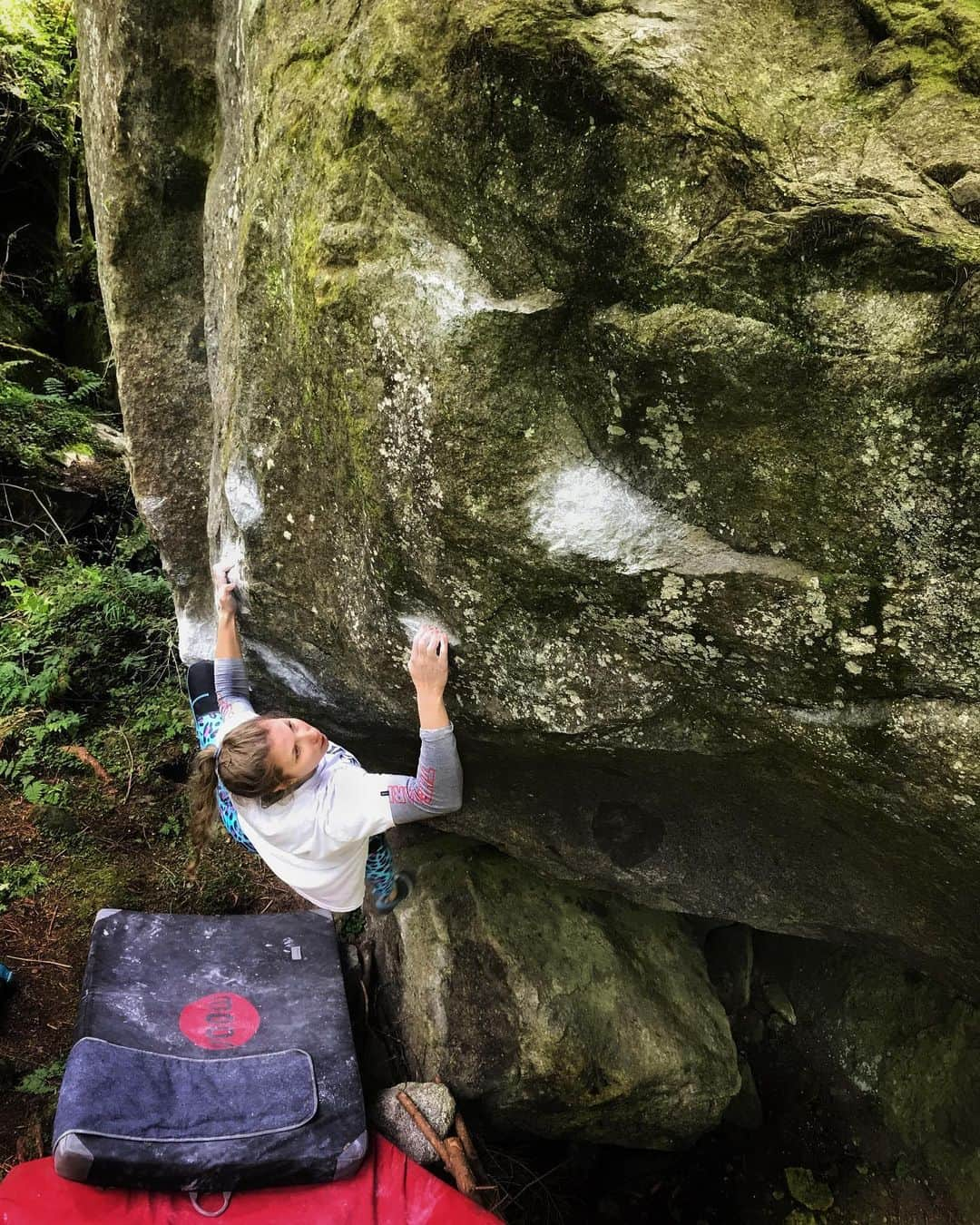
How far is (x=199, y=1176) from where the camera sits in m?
3.54

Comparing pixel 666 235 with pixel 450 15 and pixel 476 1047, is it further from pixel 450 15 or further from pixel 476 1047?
pixel 476 1047

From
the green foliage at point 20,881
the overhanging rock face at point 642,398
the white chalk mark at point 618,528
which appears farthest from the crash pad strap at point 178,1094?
the white chalk mark at point 618,528

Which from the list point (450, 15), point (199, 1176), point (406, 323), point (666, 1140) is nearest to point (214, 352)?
point (406, 323)

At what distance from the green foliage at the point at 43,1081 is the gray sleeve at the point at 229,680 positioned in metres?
2.42

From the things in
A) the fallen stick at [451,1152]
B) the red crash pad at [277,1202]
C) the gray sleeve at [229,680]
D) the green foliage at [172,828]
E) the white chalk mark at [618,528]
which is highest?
the white chalk mark at [618,528]

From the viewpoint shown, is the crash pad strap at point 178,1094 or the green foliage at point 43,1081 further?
the green foliage at point 43,1081

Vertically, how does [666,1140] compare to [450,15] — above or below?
below

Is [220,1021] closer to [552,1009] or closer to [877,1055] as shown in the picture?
[552,1009]

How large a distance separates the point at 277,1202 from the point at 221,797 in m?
1.75

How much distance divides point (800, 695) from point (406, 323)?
164 centimetres

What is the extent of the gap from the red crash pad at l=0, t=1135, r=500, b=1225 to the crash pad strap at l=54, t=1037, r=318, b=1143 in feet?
0.76

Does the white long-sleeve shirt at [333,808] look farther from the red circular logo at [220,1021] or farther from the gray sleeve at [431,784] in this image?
the red circular logo at [220,1021]

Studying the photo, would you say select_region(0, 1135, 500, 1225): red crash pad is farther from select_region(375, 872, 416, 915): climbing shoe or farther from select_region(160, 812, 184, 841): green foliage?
select_region(160, 812, 184, 841): green foliage

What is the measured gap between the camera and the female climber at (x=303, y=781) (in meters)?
3.16
